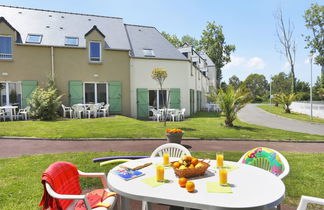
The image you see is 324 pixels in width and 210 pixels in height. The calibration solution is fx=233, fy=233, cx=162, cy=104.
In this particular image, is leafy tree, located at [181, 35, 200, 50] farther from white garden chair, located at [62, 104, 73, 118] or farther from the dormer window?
white garden chair, located at [62, 104, 73, 118]

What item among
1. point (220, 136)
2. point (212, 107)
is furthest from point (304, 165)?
point (212, 107)

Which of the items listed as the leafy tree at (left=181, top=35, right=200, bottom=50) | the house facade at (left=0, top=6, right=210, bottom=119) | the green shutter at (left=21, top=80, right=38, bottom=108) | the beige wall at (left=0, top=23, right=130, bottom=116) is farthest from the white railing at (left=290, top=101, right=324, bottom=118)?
the leafy tree at (left=181, top=35, right=200, bottom=50)

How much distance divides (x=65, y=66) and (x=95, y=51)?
2.29m

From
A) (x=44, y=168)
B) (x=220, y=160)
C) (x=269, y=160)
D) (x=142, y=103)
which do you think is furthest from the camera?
(x=142, y=103)

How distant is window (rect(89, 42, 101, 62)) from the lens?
16328 millimetres

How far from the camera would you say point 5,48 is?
1464 cm

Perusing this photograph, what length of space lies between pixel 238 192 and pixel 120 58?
52.1 feet

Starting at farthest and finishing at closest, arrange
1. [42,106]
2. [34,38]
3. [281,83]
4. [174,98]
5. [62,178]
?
[281,83] < [174,98] < [34,38] < [42,106] < [62,178]

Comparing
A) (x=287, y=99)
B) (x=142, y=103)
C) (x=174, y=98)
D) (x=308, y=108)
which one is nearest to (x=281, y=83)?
(x=287, y=99)

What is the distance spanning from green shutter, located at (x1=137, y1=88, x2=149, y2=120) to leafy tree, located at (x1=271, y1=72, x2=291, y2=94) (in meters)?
43.6

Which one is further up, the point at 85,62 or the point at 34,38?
the point at 34,38

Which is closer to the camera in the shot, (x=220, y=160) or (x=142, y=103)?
(x=220, y=160)

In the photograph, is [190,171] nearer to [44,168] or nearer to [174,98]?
[44,168]

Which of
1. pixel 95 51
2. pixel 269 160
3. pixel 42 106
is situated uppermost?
pixel 95 51
